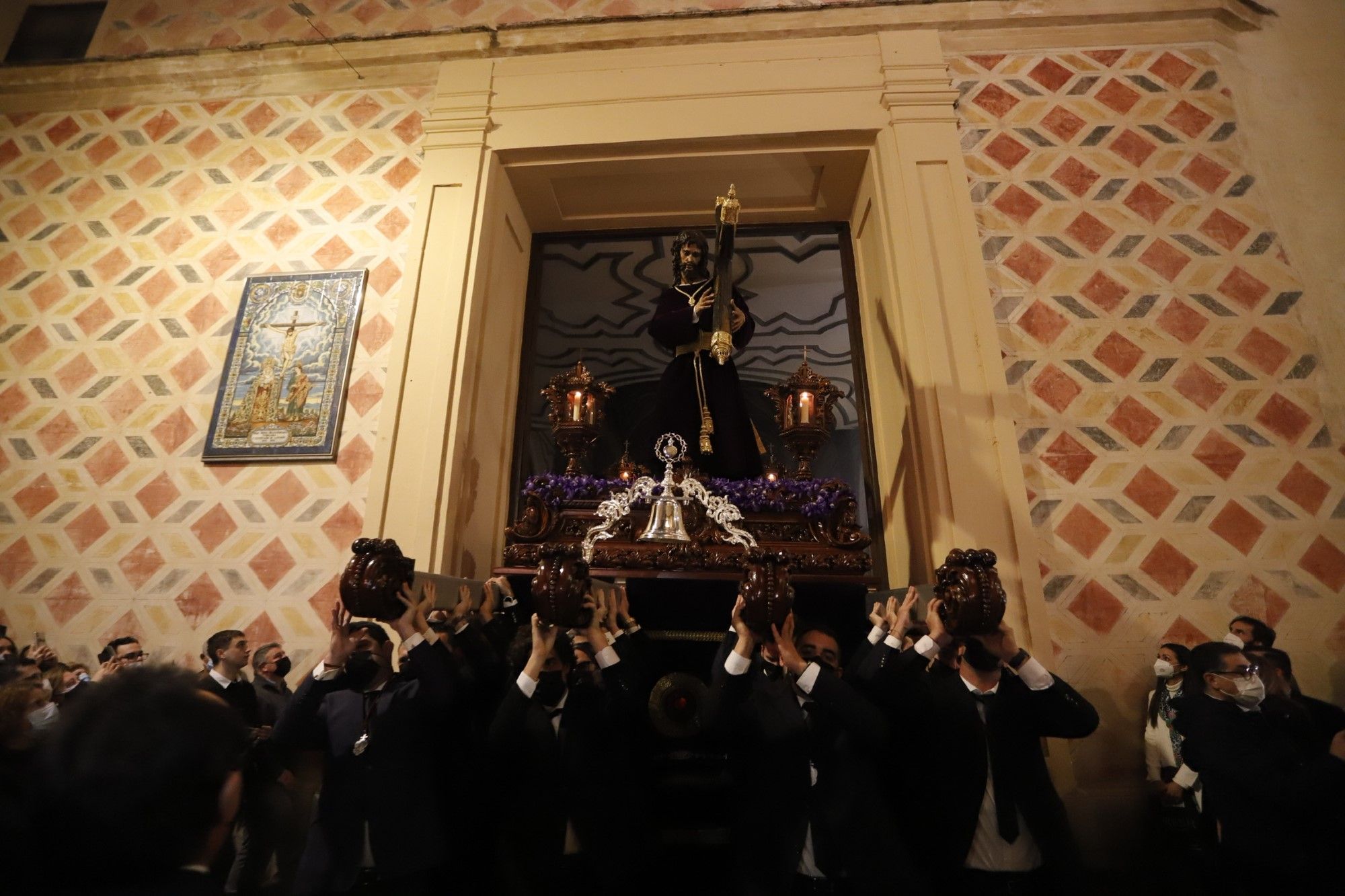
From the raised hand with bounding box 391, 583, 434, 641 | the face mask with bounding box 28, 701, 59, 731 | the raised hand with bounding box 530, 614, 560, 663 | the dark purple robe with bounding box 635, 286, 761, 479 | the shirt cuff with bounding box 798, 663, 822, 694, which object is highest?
the dark purple robe with bounding box 635, 286, 761, 479

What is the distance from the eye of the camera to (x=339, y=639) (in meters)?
2.57

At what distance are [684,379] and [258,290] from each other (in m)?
2.56

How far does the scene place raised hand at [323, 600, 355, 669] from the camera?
8.43 feet

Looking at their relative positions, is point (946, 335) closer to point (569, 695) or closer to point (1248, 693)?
point (1248, 693)

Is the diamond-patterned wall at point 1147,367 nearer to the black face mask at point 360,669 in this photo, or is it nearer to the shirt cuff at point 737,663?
the shirt cuff at point 737,663

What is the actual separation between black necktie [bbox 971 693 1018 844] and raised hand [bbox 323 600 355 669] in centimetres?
220

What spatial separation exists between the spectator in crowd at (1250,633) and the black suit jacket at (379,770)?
3.15m

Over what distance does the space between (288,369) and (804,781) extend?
343cm

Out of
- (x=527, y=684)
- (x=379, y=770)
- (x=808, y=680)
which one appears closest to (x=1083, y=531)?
(x=808, y=680)

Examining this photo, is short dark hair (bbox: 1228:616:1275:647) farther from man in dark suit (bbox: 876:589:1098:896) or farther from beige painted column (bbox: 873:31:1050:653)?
man in dark suit (bbox: 876:589:1098:896)


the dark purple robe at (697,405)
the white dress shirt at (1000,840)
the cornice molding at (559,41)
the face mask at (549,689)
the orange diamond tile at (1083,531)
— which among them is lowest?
the white dress shirt at (1000,840)

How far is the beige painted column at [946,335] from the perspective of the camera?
3418 millimetres

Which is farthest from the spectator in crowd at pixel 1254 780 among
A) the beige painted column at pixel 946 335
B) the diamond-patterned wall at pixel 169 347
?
the diamond-patterned wall at pixel 169 347

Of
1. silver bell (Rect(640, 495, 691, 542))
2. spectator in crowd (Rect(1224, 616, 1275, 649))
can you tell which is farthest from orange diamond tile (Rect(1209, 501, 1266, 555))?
silver bell (Rect(640, 495, 691, 542))
